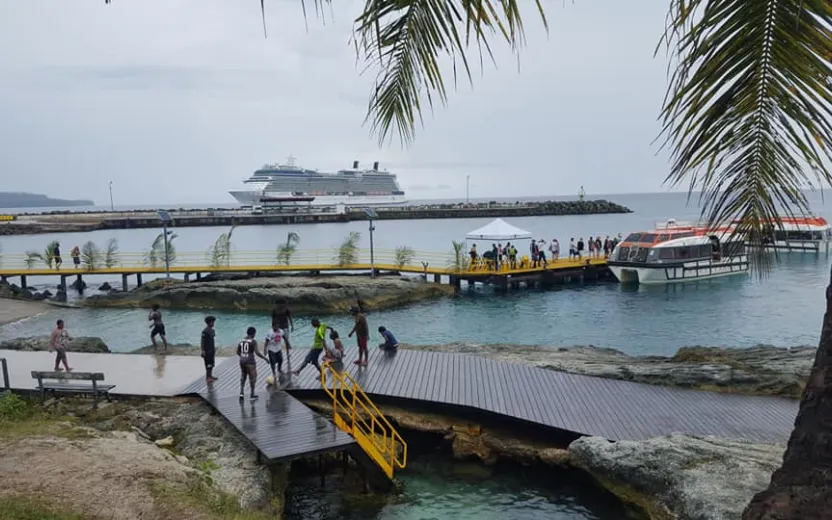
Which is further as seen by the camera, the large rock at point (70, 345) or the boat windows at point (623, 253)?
the boat windows at point (623, 253)

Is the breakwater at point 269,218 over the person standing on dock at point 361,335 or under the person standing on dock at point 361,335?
over

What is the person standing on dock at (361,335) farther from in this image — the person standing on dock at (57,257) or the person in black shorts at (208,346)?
the person standing on dock at (57,257)

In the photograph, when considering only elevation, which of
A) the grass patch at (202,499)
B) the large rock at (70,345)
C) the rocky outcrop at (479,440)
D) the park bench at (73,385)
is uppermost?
the park bench at (73,385)

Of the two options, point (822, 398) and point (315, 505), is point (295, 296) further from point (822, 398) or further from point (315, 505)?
point (822, 398)

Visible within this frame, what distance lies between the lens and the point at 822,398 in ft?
10.6

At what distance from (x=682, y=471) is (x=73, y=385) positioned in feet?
39.1

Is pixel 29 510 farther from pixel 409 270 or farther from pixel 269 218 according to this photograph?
pixel 269 218

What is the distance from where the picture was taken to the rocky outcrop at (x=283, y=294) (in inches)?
1174

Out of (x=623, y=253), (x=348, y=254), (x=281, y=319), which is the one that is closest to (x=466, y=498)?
(x=281, y=319)

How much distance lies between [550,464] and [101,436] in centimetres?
798

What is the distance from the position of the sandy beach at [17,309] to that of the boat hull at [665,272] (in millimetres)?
33462

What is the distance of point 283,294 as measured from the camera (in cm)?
3016

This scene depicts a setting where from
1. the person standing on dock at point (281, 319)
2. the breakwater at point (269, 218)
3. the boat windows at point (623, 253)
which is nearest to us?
the person standing on dock at point (281, 319)

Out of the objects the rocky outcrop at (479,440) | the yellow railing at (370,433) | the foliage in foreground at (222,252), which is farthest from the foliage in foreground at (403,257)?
the rocky outcrop at (479,440)
